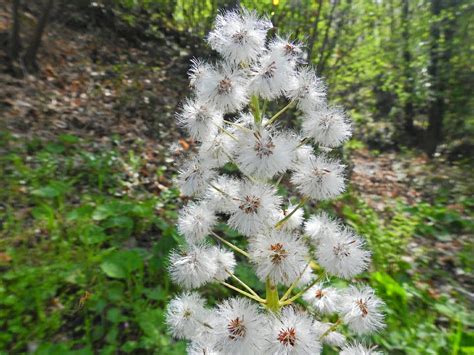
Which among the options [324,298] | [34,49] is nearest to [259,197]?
[324,298]

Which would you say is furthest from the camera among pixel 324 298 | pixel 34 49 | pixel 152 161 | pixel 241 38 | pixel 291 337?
pixel 34 49

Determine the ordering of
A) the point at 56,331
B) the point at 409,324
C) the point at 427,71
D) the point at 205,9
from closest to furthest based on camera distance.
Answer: the point at 56,331 < the point at 409,324 < the point at 205,9 < the point at 427,71

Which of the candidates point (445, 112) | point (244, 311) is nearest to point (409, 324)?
point (244, 311)

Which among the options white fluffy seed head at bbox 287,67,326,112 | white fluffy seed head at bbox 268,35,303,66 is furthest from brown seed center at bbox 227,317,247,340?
white fluffy seed head at bbox 268,35,303,66

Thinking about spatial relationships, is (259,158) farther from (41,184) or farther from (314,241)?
(41,184)

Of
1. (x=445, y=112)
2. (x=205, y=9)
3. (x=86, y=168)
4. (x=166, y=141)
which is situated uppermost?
(x=445, y=112)

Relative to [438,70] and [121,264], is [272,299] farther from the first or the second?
[438,70]

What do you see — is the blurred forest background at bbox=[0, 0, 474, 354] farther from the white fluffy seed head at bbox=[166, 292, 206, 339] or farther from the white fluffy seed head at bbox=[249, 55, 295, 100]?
the white fluffy seed head at bbox=[166, 292, 206, 339]
